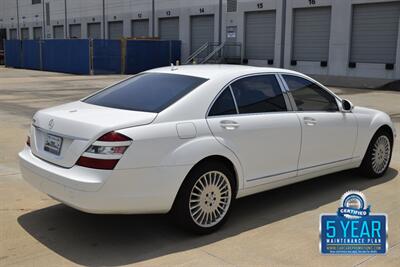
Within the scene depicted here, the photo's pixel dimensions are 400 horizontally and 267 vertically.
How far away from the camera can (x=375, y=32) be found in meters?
25.4

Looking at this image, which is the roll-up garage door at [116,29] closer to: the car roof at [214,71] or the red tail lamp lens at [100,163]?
the car roof at [214,71]

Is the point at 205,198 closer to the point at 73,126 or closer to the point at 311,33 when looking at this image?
the point at 73,126

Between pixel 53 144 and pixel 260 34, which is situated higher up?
pixel 260 34

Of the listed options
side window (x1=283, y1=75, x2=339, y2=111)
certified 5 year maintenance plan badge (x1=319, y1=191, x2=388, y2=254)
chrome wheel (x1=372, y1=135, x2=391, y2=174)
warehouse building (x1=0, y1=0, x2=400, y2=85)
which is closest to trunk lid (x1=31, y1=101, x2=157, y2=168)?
certified 5 year maintenance plan badge (x1=319, y1=191, x2=388, y2=254)

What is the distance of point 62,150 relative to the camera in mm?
4359

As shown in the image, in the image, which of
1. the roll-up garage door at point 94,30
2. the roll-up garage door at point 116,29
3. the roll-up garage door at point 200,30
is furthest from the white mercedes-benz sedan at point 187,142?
the roll-up garage door at point 94,30

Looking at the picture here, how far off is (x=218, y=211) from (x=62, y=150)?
151 cm

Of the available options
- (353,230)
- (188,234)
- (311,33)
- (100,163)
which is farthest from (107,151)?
(311,33)

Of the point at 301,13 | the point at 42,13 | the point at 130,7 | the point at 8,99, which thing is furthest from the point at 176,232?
the point at 42,13

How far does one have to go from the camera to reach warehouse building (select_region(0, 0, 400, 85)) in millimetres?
25422

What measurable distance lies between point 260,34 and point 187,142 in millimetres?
28263

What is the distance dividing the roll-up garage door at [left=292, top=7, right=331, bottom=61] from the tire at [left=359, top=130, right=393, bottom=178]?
21917 mm

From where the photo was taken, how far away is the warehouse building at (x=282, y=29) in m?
25.4

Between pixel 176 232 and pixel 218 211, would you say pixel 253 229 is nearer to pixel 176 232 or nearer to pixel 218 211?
pixel 218 211
